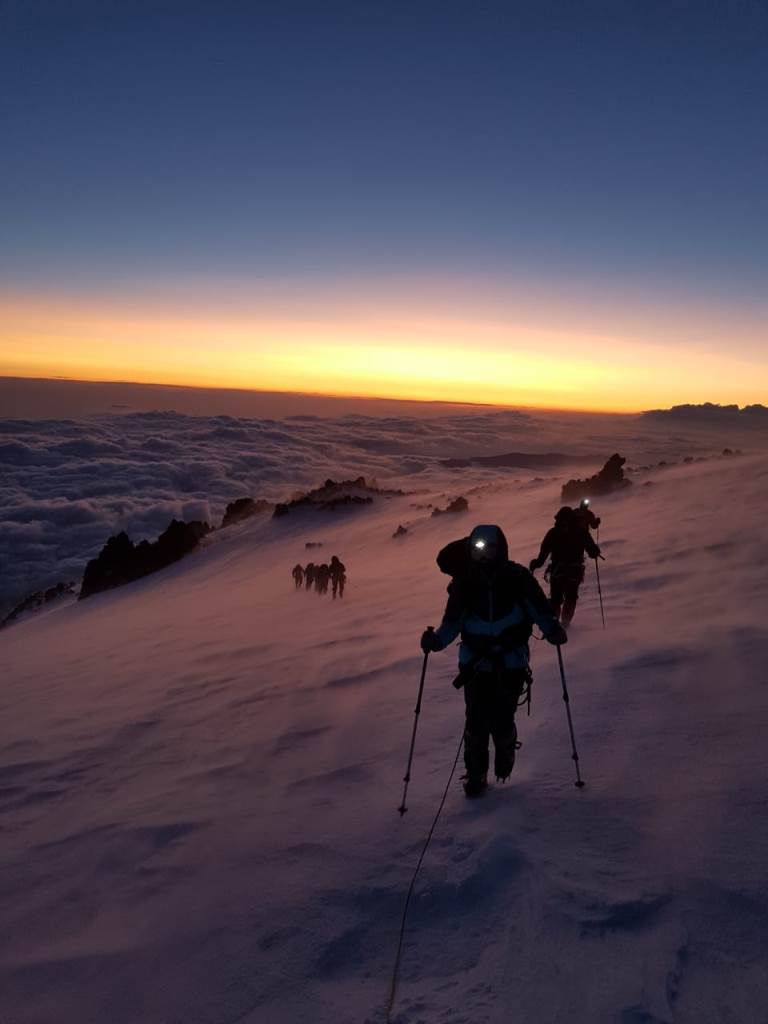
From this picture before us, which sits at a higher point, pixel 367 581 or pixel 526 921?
pixel 526 921

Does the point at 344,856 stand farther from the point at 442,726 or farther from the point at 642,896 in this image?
the point at 442,726

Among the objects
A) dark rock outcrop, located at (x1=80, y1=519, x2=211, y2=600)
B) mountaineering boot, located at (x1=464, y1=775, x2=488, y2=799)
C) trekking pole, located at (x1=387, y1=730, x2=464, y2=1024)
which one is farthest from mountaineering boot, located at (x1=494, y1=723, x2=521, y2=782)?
dark rock outcrop, located at (x1=80, y1=519, x2=211, y2=600)

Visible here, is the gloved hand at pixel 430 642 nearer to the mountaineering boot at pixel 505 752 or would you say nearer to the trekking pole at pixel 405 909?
the mountaineering boot at pixel 505 752

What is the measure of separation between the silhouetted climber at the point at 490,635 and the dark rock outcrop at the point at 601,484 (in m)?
23.1

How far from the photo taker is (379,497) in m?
42.2

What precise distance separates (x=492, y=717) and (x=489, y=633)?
2.06ft

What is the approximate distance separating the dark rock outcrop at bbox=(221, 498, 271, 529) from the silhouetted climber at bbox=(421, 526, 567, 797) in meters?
42.6

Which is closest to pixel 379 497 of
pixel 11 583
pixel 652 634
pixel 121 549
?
pixel 121 549

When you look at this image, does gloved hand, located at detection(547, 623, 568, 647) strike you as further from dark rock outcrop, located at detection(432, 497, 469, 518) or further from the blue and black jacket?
dark rock outcrop, located at detection(432, 497, 469, 518)

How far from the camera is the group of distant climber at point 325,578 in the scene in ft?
57.1

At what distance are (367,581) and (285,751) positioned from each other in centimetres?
1249

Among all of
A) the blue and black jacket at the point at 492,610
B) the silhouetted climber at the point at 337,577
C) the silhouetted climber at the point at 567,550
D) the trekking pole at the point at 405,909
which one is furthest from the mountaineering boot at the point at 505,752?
the silhouetted climber at the point at 337,577

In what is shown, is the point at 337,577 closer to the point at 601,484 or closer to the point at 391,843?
the point at 391,843

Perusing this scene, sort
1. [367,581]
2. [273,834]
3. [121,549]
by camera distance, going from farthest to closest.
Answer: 1. [121,549]
2. [367,581]
3. [273,834]
